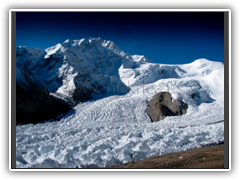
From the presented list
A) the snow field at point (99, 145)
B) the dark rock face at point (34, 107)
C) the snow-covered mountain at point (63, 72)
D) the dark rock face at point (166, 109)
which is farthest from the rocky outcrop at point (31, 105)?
the dark rock face at point (166, 109)

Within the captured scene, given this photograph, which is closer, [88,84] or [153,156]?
[153,156]

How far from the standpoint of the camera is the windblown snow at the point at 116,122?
141 inches

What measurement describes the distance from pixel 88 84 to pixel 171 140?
485 inches

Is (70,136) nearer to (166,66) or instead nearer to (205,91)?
(205,91)

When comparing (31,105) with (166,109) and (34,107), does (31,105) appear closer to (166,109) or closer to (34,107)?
(34,107)

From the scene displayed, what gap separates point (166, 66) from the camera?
982 inches

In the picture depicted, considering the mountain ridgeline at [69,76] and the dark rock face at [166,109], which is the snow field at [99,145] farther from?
the mountain ridgeline at [69,76]

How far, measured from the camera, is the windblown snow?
3.59 m

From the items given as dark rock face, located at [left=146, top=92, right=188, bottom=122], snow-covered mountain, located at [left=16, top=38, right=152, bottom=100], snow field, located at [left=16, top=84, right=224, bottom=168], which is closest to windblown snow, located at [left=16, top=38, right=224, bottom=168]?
snow field, located at [left=16, top=84, right=224, bottom=168]

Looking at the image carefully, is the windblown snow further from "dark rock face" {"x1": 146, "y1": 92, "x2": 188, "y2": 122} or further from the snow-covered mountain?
"dark rock face" {"x1": 146, "y1": 92, "x2": 188, "y2": 122}
